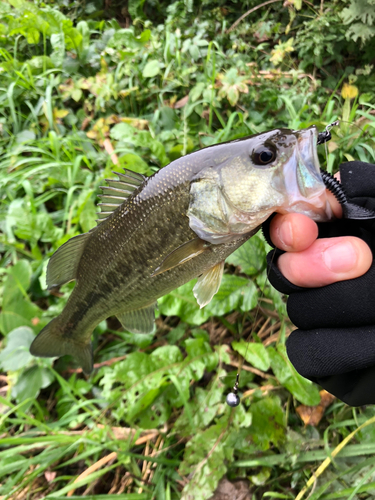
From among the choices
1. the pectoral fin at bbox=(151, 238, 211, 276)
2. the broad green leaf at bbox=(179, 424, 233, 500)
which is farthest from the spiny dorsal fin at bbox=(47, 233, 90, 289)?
the broad green leaf at bbox=(179, 424, 233, 500)

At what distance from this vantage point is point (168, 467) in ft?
6.79

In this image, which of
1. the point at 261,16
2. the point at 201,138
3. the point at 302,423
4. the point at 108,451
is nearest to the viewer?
the point at 302,423

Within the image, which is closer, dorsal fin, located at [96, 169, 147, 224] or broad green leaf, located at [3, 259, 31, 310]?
dorsal fin, located at [96, 169, 147, 224]

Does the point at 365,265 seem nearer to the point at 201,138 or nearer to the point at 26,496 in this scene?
the point at 201,138

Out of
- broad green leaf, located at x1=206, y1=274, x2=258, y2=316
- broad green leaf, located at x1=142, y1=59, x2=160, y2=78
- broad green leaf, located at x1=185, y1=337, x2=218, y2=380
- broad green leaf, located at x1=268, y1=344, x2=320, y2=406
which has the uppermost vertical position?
broad green leaf, located at x1=142, y1=59, x2=160, y2=78

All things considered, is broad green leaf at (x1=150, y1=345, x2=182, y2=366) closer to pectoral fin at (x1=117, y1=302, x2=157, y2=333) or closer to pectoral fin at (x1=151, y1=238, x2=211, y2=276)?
pectoral fin at (x1=117, y1=302, x2=157, y2=333)

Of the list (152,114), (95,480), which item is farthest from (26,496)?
(152,114)

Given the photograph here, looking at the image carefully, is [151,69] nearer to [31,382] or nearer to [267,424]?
[31,382]

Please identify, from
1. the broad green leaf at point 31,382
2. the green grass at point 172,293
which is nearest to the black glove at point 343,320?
the green grass at point 172,293

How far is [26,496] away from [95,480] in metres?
0.48

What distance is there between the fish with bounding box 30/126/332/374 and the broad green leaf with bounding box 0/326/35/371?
0.98 meters

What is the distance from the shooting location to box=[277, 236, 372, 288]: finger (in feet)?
3.71

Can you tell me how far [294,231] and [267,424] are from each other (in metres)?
1.36

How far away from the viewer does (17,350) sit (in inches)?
98.5
